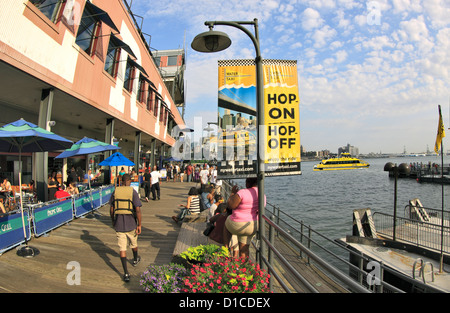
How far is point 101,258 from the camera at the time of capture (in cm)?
559

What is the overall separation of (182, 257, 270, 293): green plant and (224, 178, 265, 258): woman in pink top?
1.05m

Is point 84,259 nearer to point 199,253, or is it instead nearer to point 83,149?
point 199,253

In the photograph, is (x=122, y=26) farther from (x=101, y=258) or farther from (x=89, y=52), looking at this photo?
(x=101, y=258)

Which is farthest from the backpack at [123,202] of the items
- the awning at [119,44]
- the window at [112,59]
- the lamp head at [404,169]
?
the window at [112,59]

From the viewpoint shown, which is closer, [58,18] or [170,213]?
[58,18]

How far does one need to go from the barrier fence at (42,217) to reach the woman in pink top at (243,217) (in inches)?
211

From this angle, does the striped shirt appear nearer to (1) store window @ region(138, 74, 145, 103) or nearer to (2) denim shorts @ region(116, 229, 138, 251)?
(2) denim shorts @ region(116, 229, 138, 251)

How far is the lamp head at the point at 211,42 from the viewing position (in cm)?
443

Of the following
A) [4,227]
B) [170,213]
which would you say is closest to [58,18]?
[4,227]

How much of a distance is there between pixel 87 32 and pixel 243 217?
11340 millimetres

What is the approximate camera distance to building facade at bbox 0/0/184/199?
23.5 feet
